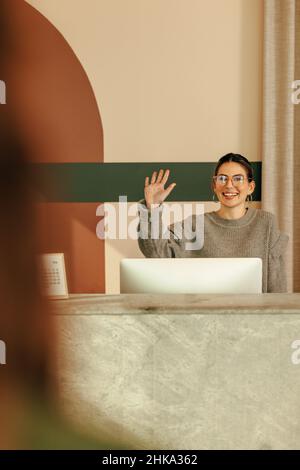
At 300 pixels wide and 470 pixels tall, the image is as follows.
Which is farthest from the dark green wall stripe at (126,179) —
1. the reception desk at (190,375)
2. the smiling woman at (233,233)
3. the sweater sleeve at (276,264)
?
the reception desk at (190,375)

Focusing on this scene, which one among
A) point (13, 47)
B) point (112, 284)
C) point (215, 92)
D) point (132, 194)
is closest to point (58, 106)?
point (132, 194)

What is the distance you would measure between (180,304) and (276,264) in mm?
1417

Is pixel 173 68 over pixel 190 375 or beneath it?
over

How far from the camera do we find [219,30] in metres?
3.31

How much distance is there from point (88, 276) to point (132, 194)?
0.65 m

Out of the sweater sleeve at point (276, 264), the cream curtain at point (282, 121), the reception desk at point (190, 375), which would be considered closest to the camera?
the reception desk at point (190, 375)

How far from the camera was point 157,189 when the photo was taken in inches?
127

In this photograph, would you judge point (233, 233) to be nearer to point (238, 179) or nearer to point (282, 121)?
point (238, 179)

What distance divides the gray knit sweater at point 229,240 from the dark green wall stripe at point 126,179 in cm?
79

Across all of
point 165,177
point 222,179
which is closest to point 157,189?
point 165,177

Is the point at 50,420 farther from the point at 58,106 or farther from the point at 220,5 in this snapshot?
the point at 220,5

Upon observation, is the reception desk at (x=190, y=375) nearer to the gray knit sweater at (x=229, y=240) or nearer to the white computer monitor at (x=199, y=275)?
the white computer monitor at (x=199, y=275)

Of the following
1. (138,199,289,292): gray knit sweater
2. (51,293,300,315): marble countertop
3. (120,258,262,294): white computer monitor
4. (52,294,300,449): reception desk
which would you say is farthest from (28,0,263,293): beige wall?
(52,294,300,449): reception desk

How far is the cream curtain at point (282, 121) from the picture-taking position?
3.20 metres
